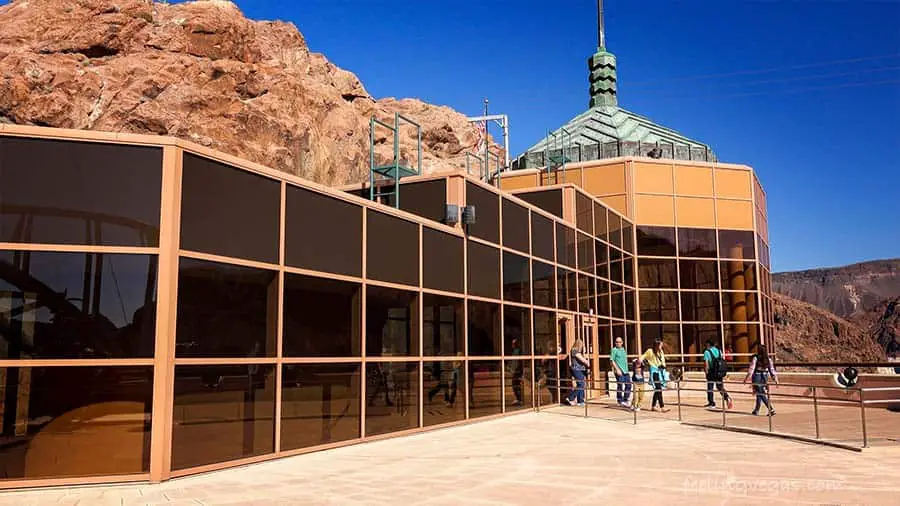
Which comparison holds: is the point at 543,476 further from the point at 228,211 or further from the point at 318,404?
the point at 228,211

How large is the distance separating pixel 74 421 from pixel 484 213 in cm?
1079

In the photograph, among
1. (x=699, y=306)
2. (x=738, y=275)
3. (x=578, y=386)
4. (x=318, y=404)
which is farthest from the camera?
(x=738, y=275)

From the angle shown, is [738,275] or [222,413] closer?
[222,413]

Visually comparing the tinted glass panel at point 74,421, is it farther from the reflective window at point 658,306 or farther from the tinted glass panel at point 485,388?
the reflective window at point 658,306

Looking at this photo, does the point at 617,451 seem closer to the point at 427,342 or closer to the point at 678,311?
the point at 427,342

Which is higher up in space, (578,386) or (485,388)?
(485,388)

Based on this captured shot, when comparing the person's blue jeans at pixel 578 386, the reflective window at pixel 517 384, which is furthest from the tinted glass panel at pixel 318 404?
the person's blue jeans at pixel 578 386

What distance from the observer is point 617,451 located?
12031mm

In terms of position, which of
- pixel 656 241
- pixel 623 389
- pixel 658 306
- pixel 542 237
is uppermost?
pixel 656 241

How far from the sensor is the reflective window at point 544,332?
1996 centimetres

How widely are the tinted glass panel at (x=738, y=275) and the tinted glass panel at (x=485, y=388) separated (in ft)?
64.3

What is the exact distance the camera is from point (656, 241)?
32.2 m

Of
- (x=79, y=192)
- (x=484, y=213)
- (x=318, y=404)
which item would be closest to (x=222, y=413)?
(x=318, y=404)

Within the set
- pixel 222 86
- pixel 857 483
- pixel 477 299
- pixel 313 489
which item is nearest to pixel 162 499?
pixel 313 489
